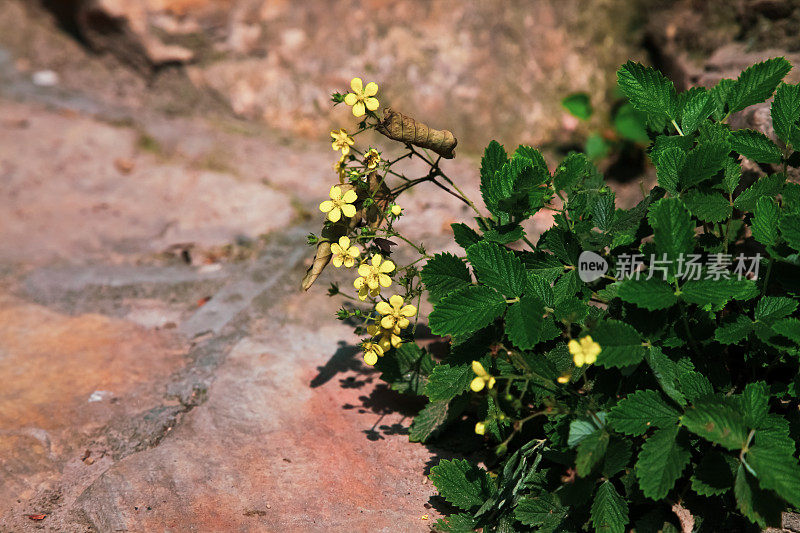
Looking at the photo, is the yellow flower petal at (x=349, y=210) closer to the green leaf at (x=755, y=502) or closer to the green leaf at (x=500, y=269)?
the green leaf at (x=500, y=269)

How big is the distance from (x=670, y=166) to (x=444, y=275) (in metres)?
0.64

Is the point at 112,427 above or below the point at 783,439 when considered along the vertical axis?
below

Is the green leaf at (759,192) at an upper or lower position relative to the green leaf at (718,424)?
upper

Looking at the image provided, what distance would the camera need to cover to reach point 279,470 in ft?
6.31

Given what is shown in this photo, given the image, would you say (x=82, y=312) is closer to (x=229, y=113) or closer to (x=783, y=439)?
(x=229, y=113)

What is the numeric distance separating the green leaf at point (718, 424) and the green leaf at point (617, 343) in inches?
6.4

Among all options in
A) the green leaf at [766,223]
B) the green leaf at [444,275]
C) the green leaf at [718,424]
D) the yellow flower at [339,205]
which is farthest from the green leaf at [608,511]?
the yellow flower at [339,205]

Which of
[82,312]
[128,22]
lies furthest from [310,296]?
[128,22]

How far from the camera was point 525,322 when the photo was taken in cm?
162

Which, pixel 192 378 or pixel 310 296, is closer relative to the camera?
pixel 192 378

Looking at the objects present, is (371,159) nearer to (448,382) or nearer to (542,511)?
(448,382)

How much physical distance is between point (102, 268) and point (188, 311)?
1.94 feet

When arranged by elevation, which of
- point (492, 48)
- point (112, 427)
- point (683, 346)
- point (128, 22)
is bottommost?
point (112, 427)

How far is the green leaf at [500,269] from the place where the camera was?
5.57ft
